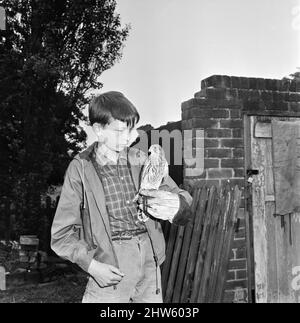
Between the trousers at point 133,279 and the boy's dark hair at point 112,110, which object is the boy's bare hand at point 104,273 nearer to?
the trousers at point 133,279

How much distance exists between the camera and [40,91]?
7719 millimetres

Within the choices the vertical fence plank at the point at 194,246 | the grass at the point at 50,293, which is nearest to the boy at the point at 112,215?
the vertical fence plank at the point at 194,246

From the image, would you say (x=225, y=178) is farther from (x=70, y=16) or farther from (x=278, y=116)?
(x=70, y=16)

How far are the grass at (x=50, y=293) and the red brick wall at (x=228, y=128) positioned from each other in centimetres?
267

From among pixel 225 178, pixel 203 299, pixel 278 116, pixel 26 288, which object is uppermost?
pixel 278 116

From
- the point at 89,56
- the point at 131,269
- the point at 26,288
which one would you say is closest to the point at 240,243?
the point at 131,269

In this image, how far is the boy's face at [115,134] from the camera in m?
2.15

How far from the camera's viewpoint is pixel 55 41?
821 cm

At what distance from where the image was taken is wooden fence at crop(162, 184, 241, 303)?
3.26 m

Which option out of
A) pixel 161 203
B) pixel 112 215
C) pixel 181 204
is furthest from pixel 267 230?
pixel 112 215

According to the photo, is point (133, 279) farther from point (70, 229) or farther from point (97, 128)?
point (97, 128)

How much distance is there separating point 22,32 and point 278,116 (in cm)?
611

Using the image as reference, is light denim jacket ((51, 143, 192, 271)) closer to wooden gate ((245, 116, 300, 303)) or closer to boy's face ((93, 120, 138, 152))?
boy's face ((93, 120, 138, 152))

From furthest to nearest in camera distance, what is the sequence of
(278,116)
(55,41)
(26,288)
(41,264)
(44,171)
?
(55,41) → (44,171) → (41,264) → (26,288) → (278,116)
